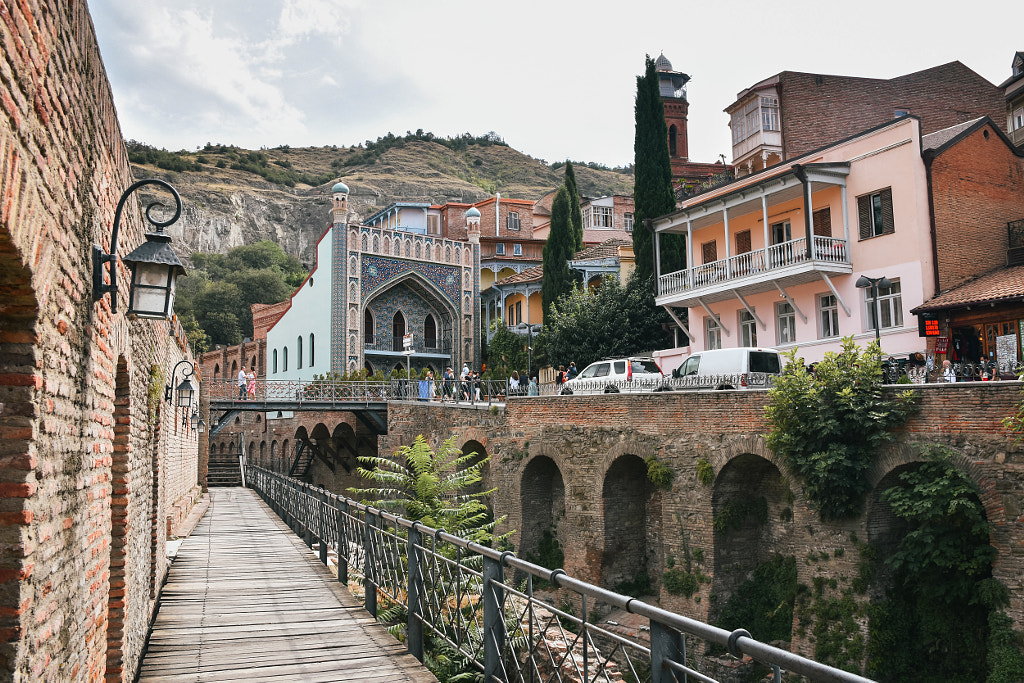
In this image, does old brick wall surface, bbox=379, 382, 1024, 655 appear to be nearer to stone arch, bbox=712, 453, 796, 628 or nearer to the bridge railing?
stone arch, bbox=712, 453, 796, 628

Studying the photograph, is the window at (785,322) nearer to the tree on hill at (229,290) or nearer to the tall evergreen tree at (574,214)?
the tall evergreen tree at (574,214)

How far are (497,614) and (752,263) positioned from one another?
19198 millimetres

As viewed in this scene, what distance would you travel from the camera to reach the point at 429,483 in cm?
1334

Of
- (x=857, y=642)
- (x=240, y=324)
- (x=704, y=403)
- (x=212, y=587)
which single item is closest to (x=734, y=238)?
(x=704, y=403)

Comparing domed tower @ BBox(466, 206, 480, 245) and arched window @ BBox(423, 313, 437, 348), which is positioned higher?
domed tower @ BBox(466, 206, 480, 245)

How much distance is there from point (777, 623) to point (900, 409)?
191 inches

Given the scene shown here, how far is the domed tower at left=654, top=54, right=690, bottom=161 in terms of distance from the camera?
6694 centimetres

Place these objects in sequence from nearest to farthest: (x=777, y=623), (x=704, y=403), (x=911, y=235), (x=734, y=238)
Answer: (x=777, y=623)
(x=704, y=403)
(x=911, y=235)
(x=734, y=238)

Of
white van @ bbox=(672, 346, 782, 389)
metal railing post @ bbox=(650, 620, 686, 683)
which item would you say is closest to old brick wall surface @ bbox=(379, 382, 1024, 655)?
white van @ bbox=(672, 346, 782, 389)

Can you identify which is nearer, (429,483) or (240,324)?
(429,483)

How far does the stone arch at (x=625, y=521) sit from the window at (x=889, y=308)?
734 centimetres

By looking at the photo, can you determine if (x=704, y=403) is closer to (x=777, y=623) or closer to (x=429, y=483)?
(x=777, y=623)

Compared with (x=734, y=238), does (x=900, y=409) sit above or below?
below

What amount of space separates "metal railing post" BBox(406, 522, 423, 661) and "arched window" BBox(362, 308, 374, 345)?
32533 mm
